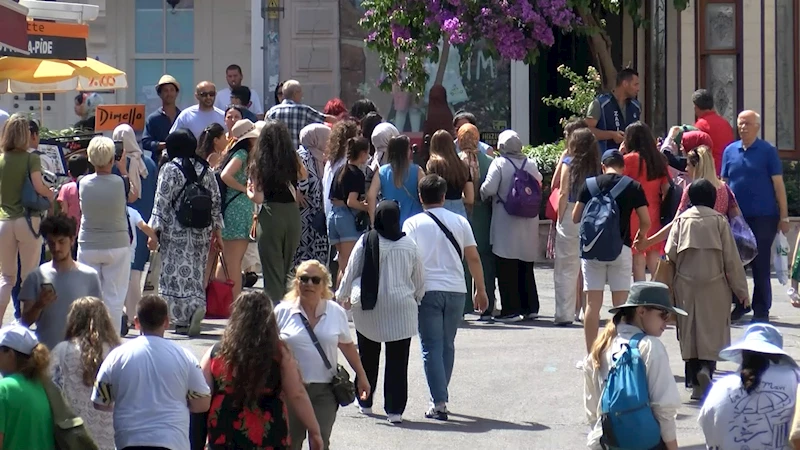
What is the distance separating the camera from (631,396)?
23.3 ft

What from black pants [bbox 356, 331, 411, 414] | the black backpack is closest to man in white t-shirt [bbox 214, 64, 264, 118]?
the black backpack

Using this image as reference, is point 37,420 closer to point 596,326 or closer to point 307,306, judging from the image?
point 307,306

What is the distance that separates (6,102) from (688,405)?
48.5 ft

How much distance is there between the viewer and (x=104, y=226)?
11.5 metres

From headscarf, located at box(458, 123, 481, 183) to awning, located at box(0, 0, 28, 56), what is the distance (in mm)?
4476

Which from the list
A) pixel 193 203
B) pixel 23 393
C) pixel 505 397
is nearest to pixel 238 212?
pixel 193 203

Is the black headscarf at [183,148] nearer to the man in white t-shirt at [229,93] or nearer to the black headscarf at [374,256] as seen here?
the black headscarf at [374,256]

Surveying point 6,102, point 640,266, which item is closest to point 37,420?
point 640,266

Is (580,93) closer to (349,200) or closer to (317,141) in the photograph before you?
(317,141)

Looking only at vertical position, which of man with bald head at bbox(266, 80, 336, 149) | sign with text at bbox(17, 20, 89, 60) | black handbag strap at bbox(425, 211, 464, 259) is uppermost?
sign with text at bbox(17, 20, 89, 60)

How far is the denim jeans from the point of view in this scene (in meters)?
10.1

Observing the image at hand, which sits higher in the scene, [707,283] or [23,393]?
[707,283]

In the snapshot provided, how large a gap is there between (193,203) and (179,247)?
0.41 metres

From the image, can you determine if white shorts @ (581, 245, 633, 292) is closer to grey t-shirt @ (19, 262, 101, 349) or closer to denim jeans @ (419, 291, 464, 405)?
denim jeans @ (419, 291, 464, 405)
